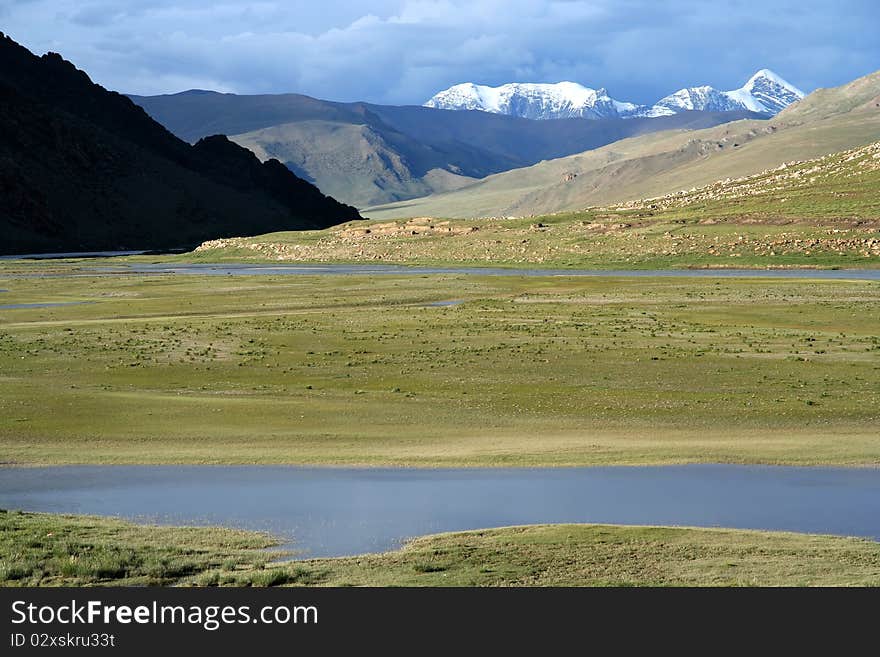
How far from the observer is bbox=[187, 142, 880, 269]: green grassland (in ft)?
422

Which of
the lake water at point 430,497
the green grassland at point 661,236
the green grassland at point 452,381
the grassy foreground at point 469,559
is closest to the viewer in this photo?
the grassy foreground at point 469,559

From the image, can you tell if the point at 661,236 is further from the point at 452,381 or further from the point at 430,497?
the point at 430,497

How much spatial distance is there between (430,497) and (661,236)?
119018mm

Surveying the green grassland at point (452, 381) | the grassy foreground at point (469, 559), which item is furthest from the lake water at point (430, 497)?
the grassy foreground at point (469, 559)

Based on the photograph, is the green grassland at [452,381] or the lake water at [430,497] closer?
the lake water at [430,497]

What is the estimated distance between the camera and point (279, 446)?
1276 inches

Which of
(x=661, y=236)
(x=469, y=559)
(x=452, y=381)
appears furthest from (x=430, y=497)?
(x=661, y=236)

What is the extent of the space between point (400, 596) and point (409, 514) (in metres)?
7.64

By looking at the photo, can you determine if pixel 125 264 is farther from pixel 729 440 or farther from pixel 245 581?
pixel 245 581

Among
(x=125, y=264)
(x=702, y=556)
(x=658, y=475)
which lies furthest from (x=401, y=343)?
(x=125, y=264)

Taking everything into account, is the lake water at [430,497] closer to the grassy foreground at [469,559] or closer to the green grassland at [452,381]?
the green grassland at [452,381]

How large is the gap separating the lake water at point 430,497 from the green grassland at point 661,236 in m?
99.1

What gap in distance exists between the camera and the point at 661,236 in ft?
461

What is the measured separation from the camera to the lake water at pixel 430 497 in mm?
22984
